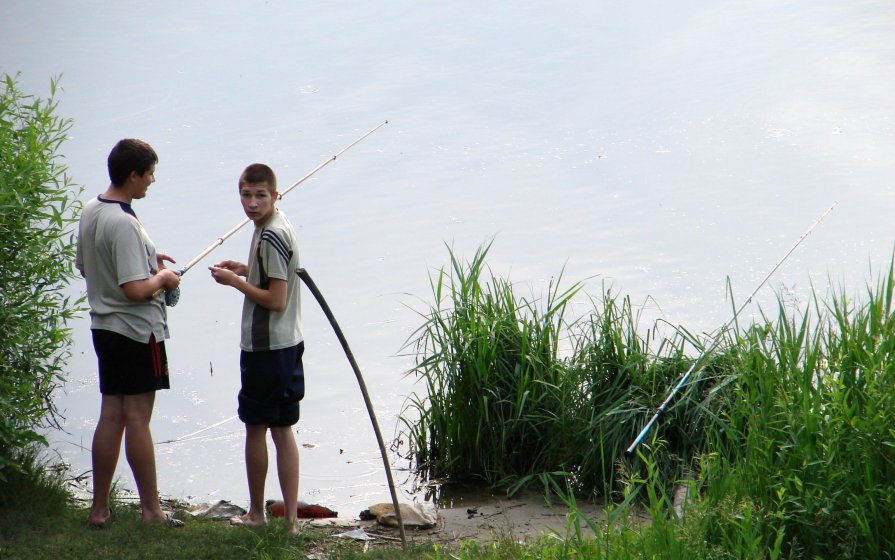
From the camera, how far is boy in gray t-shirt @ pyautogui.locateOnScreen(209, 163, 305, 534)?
383cm

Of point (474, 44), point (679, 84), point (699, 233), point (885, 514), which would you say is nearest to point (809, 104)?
point (679, 84)

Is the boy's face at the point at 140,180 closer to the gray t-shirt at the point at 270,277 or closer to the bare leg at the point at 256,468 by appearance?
the gray t-shirt at the point at 270,277

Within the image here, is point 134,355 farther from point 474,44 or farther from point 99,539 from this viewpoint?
point 474,44

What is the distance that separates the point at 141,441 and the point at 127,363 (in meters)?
0.28

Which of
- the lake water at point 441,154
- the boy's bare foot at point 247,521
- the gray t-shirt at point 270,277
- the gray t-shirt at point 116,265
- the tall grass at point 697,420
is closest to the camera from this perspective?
the tall grass at point 697,420

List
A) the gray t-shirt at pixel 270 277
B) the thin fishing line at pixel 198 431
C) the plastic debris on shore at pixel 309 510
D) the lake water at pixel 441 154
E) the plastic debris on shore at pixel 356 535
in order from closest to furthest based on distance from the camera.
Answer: the gray t-shirt at pixel 270 277
the plastic debris on shore at pixel 356 535
the plastic debris on shore at pixel 309 510
the thin fishing line at pixel 198 431
the lake water at pixel 441 154

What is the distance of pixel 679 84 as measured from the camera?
10766mm

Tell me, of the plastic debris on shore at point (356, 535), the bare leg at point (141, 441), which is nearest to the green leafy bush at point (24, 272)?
the bare leg at point (141, 441)

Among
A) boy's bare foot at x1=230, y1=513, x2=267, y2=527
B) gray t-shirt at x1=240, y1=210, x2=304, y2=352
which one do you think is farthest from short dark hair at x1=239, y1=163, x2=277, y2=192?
boy's bare foot at x1=230, y1=513, x2=267, y2=527

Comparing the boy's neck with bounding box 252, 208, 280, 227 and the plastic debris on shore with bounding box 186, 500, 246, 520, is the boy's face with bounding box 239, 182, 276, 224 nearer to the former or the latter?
the boy's neck with bounding box 252, 208, 280, 227

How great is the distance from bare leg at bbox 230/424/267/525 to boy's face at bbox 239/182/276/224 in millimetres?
753

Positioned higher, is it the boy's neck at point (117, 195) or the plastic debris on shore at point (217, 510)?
the boy's neck at point (117, 195)

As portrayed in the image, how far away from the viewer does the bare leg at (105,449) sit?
3863 mm

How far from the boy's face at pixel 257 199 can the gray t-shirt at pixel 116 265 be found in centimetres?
36
